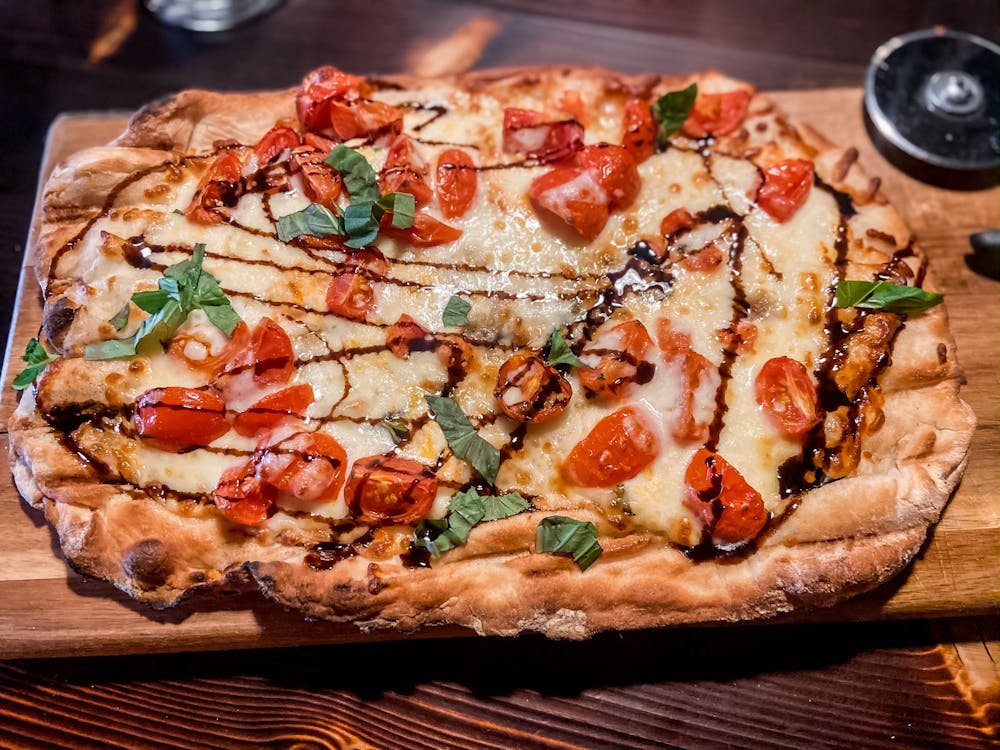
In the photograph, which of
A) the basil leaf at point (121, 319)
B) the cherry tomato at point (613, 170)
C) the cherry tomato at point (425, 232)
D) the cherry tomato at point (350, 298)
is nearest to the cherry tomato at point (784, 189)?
the cherry tomato at point (613, 170)

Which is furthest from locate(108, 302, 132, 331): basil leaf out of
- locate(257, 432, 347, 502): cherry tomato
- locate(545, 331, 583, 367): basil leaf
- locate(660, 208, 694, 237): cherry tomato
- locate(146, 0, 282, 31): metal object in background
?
locate(146, 0, 282, 31): metal object in background

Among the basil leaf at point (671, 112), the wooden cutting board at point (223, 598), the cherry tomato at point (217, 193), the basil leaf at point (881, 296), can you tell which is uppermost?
the basil leaf at point (671, 112)

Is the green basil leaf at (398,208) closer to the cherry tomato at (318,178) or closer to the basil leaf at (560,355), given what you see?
the cherry tomato at (318,178)

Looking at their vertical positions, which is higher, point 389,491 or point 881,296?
point 881,296

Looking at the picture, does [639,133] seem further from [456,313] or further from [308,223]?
[308,223]

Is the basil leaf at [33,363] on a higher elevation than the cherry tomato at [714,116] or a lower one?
lower

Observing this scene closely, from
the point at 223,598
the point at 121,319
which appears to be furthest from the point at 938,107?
the point at 223,598

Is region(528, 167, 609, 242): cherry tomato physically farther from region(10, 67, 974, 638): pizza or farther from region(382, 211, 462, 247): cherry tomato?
region(382, 211, 462, 247): cherry tomato

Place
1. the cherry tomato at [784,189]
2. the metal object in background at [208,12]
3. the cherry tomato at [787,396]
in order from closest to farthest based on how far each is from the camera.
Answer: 1. the cherry tomato at [787,396]
2. the cherry tomato at [784,189]
3. the metal object in background at [208,12]
